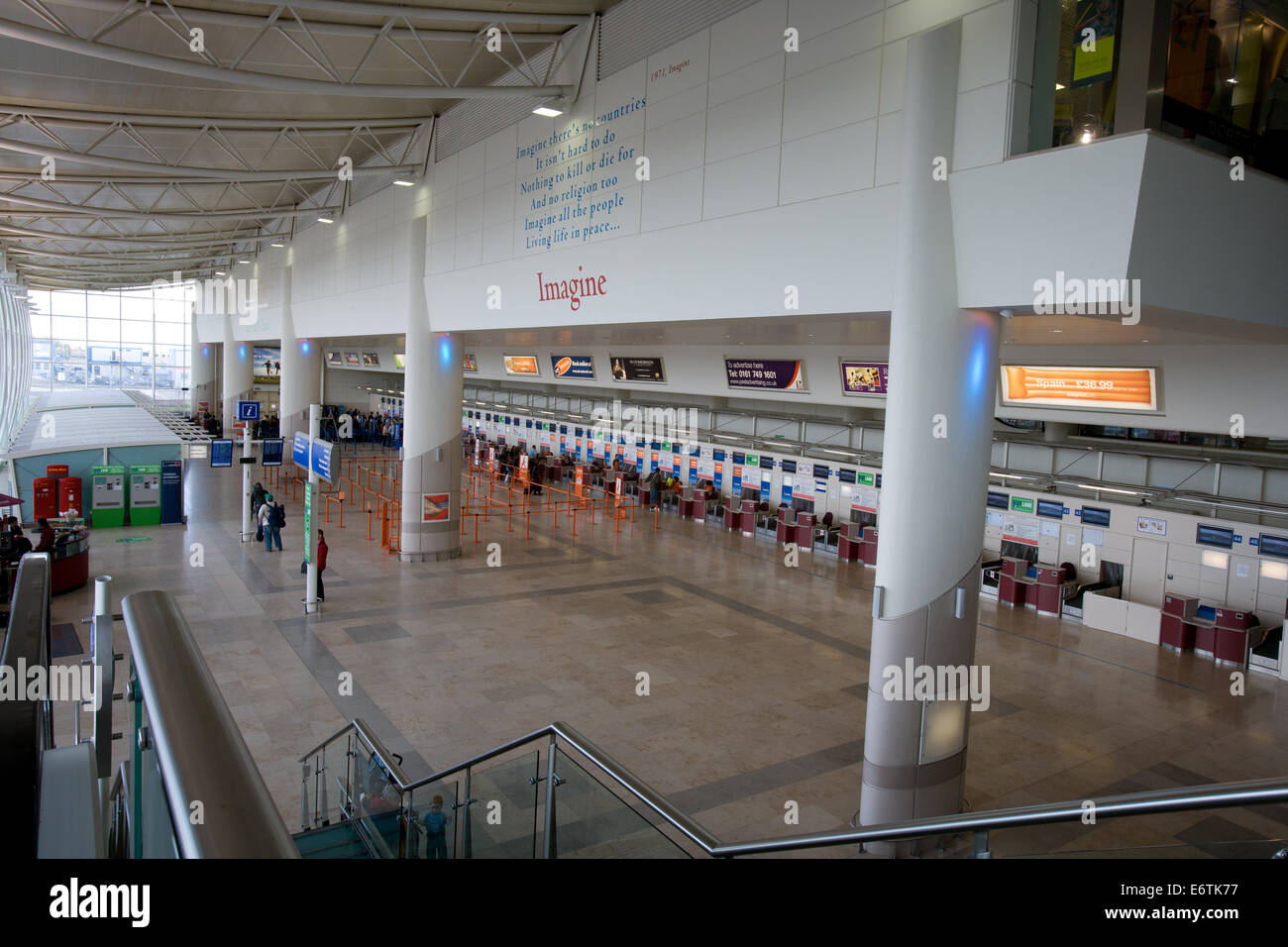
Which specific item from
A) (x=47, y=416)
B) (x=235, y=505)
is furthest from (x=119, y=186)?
(x=47, y=416)

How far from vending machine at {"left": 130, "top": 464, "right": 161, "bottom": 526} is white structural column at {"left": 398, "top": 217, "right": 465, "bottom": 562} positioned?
254 inches

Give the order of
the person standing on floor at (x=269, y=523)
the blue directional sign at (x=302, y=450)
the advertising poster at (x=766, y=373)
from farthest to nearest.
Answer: the advertising poster at (x=766, y=373), the person standing on floor at (x=269, y=523), the blue directional sign at (x=302, y=450)

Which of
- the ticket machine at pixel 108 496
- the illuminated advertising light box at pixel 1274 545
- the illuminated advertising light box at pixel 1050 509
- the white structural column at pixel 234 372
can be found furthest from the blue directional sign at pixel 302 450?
the white structural column at pixel 234 372

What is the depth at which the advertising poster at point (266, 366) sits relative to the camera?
45312mm

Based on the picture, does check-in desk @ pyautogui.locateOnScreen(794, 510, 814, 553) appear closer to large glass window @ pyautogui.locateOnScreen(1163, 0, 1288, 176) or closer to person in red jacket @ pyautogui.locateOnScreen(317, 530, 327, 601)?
person in red jacket @ pyautogui.locateOnScreen(317, 530, 327, 601)

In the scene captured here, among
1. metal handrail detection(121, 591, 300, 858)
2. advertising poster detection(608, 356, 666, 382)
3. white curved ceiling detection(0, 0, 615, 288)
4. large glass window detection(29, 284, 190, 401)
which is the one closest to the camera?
metal handrail detection(121, 591, 300, 858)

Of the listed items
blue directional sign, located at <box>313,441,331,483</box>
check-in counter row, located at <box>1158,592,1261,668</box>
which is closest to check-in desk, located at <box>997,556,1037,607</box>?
check-in counter row, located at <box>1158,592,1261,668</box>

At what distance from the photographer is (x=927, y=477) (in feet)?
22.0

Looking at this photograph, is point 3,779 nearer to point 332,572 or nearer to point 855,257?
point 855,257

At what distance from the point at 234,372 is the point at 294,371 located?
12997mm

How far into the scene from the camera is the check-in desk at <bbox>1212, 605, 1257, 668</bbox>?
39.2 feet

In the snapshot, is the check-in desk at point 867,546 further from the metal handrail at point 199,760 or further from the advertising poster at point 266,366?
the advertising poster at point 266,366

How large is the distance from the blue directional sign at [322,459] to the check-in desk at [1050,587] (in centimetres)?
1231
